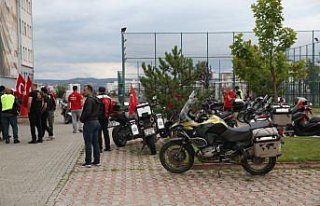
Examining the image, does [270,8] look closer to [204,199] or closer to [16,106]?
[16,106]

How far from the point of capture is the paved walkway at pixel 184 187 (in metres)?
7.59

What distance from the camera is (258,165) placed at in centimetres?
946

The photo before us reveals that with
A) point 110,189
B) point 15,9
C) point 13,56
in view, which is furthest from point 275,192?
point 15,9

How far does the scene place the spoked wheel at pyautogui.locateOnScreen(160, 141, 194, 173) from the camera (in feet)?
31.7

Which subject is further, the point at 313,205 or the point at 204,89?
the point at 204,89

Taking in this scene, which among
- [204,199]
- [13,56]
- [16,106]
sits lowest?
[204,199]

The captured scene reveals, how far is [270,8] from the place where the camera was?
19.7 meters

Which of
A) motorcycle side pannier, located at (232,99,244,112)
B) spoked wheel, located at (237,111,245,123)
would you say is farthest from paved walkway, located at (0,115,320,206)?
spoked wheel, located at (237,111,245,123)

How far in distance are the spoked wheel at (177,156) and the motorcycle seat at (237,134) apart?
73 centimetres

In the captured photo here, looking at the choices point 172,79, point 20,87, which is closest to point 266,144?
point 172,79

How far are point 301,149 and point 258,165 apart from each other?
10.1 feet

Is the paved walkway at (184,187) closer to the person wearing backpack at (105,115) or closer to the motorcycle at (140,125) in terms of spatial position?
the motorcycle at (140,125)

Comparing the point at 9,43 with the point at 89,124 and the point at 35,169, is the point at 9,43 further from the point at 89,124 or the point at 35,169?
the point at 35,169

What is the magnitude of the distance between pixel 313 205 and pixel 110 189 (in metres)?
3.24
